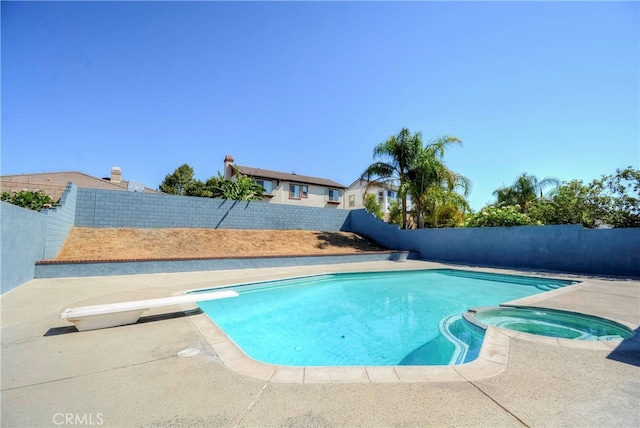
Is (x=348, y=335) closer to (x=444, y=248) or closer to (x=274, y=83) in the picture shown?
(x=274, y=83)

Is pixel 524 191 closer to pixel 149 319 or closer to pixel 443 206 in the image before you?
pixel 443 206

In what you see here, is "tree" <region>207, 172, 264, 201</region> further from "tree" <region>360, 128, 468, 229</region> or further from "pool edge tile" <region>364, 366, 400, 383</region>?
"pool edge tile" <region>364, 366, 400, 383</region>

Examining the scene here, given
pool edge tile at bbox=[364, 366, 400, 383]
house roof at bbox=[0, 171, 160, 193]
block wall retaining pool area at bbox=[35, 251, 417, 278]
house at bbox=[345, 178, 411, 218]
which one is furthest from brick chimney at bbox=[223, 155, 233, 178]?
pool edge tile at bbox=[364, 366, 400, 383]

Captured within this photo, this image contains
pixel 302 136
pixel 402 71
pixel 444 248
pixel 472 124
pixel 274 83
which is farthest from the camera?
pixel 302 136

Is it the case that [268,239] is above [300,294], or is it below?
above

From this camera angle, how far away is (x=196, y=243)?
1509 centimetres

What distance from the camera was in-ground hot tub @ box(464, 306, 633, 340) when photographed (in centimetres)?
480

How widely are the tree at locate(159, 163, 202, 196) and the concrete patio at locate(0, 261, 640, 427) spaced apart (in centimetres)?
3467

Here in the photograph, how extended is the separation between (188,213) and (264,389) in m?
16.5

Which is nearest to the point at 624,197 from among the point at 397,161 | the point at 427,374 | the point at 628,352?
the point at 397,161

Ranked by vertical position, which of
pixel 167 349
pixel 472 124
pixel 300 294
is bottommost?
pixel 300 294

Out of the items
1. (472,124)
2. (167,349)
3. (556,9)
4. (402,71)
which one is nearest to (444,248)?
(472,124)

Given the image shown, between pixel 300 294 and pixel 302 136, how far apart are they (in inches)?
641

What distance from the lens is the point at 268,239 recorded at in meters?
18.0
